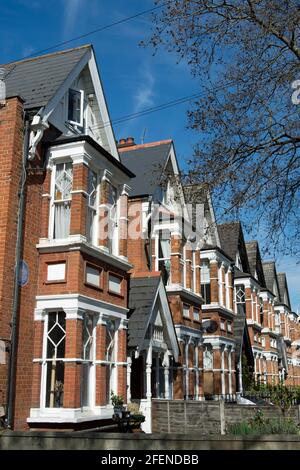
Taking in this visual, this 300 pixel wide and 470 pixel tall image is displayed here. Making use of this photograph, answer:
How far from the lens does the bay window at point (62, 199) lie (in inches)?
535

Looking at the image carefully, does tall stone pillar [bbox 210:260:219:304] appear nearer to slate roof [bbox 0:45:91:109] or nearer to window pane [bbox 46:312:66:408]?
slate roof [bbox 0:45:91:109]

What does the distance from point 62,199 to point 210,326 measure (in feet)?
42.8

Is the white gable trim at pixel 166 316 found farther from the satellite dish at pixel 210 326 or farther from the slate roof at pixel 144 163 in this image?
the satellite dish at pixel 210 326

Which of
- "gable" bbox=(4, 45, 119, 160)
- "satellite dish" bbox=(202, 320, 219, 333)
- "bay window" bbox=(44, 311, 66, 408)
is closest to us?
"bay window" bbox=(44, 311, 66, 408)

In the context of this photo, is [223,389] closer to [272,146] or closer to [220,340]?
[220,340]

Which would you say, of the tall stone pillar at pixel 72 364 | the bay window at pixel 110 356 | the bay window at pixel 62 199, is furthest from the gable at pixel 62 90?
the bay window at pixel 110 356

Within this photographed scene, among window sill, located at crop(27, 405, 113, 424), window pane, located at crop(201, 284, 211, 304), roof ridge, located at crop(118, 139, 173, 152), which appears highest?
roof ridge, located at crop(118, 139, 173, 152)

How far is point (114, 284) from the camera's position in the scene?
14766 mm

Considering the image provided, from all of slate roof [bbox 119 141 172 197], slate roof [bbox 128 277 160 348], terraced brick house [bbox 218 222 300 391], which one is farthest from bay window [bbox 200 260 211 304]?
slate roof [bbox 128 277 160 348]

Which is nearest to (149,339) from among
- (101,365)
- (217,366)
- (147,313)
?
(147,313)

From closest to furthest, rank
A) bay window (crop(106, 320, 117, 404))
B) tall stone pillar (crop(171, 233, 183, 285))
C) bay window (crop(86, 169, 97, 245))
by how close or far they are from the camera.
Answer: bay window (crop(86, 169, 97, 245)) → bay window (crop(106, 320, 117, 404)) → tall stone pillar (crop(171, 233, 183, 285))

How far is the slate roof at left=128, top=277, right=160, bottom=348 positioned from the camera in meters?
15.9

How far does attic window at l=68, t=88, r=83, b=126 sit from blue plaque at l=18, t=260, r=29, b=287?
470 cm
